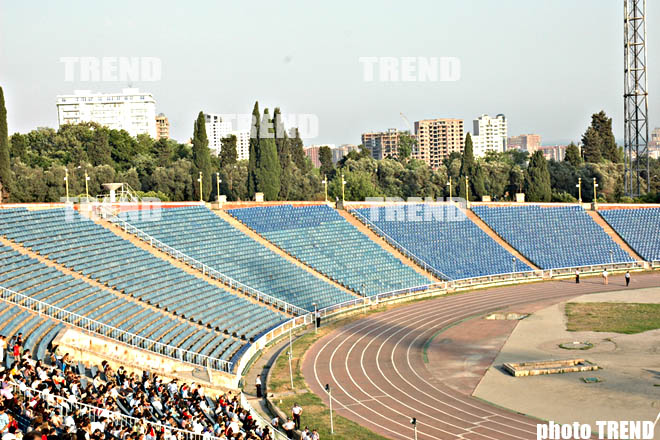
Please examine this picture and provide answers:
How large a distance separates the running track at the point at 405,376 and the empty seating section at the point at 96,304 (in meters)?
5.01

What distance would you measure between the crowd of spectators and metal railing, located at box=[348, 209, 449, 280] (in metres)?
28.0

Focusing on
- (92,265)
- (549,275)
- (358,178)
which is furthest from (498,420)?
(358,178)

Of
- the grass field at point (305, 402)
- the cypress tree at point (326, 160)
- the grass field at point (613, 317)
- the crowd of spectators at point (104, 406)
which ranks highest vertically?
the cypress tree at point (326, 160)

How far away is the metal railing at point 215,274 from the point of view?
3925 centimetres

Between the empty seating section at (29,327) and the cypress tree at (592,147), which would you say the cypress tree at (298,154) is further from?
the empty seating section at (29,327)

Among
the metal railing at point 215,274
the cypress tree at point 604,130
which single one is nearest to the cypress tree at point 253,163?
the metal railing at point 215,274

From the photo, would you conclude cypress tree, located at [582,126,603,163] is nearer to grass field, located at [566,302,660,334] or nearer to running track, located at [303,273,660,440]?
running track, located at [303,273,660,440]

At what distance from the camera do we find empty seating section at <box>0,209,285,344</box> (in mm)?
33000

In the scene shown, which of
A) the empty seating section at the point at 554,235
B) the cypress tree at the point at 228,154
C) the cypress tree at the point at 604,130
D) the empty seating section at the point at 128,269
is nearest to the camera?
the empty seating section at the point at 128,269

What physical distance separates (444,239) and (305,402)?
97.9 feet

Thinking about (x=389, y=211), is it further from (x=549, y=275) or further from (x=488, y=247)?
(x=549, y=275)

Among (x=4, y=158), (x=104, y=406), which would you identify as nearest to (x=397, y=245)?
(x=4, y=158)

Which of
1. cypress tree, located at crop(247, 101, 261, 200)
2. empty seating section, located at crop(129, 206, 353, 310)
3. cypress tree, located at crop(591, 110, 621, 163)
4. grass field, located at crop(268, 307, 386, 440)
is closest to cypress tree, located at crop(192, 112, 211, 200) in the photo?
cypress tree, located at crop(247, 101, 261, 200)

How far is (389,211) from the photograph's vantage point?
57.2 meters
